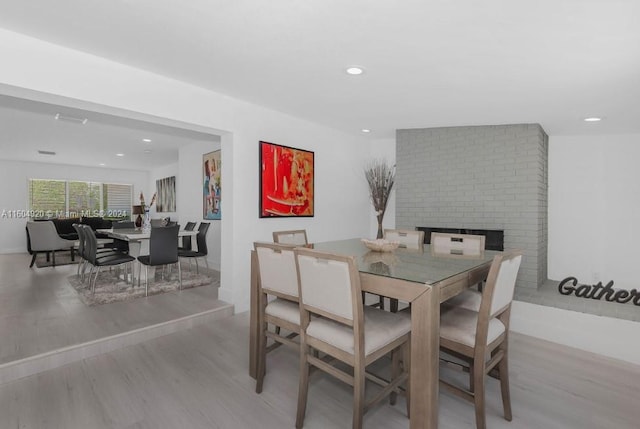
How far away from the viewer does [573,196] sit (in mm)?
4355

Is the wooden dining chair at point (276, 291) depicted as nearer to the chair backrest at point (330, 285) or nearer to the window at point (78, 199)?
the chair backrest at point (330, 285)

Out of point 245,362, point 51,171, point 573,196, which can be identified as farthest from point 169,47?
point 51,171

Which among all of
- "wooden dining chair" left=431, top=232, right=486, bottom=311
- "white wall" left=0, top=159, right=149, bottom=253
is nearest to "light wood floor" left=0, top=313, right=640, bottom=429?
"wooden dining chair" left=431, top=232, right=486, bottom=311

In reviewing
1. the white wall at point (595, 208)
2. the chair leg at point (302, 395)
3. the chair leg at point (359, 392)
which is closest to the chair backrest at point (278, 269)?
the chair leg at point (302, 395)

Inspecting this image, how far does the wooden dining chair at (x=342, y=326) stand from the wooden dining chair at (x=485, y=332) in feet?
0.82

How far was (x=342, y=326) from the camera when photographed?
165cm

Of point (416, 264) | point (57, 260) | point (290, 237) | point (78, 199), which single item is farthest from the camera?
point (78, 199)

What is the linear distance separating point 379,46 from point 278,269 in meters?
1.65

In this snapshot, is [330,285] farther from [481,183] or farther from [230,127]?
[481,183]

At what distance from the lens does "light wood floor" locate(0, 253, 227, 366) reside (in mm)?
2478

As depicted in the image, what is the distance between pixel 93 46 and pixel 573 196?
18.4 ft

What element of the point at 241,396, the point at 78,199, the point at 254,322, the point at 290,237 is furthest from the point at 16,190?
the point at 241,396

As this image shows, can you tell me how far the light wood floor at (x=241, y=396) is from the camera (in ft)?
5.70

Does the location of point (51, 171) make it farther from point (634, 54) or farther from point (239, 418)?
point (634, 54)
